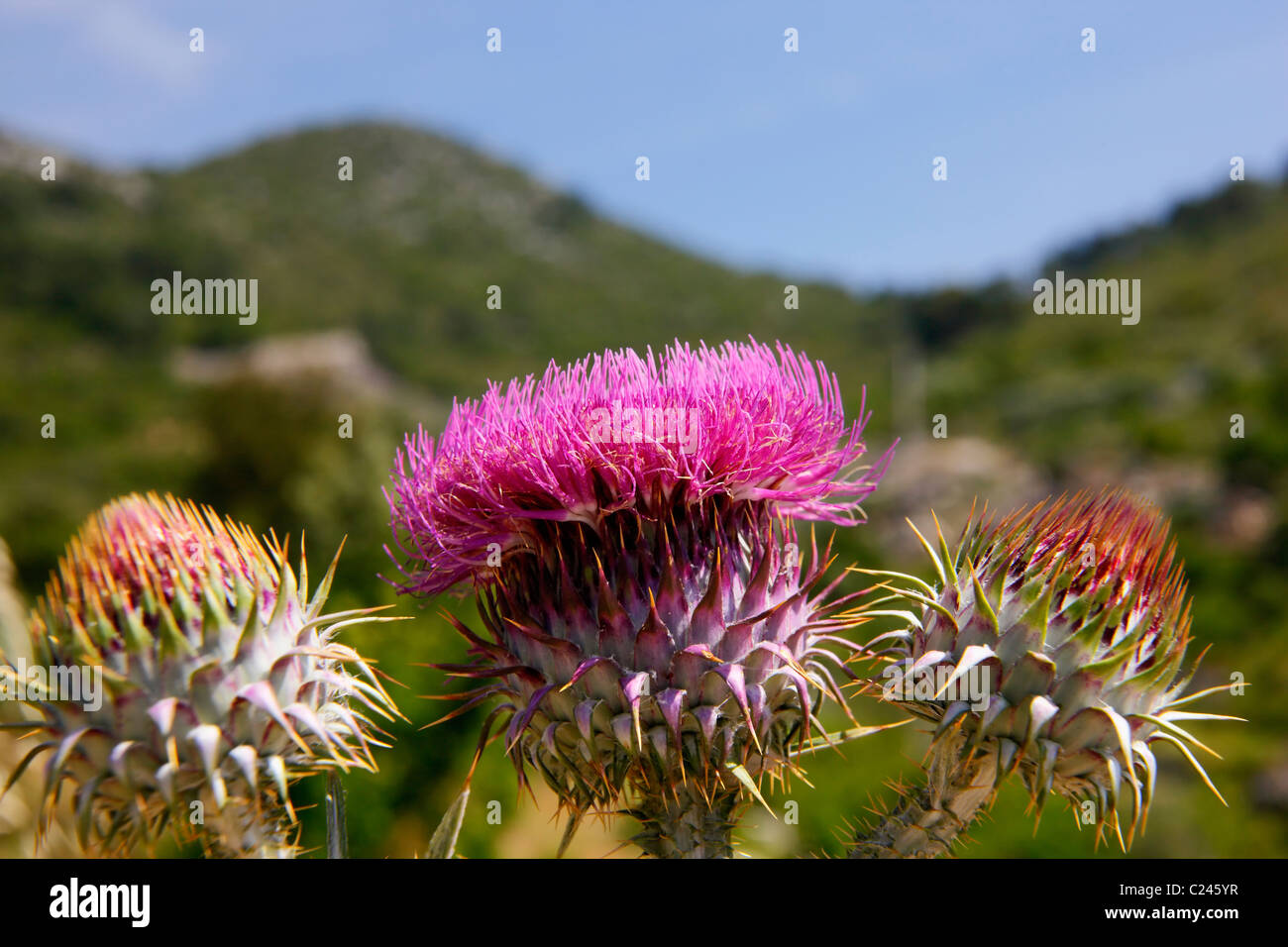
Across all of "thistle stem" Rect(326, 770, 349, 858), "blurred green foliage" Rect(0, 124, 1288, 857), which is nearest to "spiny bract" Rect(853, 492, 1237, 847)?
"blurred green foliage" Rect(0, 124, 1288, 857)

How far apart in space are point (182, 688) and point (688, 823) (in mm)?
1913

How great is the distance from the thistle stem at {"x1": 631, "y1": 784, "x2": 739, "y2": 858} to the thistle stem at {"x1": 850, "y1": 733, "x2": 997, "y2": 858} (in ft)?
1.61

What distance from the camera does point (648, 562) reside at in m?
3.77

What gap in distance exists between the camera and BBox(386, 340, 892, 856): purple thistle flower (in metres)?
3.54

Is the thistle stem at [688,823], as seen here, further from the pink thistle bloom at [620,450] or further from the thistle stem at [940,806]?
the pink thistle bloom at [620,450]

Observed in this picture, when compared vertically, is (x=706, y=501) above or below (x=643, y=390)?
below

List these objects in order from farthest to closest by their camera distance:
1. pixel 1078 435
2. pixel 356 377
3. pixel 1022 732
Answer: pixel 356 377
pixel 1078 435
pixel 1022 732

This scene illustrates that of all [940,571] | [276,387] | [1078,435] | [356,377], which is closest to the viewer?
[940,571]

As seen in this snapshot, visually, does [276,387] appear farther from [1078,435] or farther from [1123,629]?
[1123,629]

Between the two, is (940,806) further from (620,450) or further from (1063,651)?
(620,450)

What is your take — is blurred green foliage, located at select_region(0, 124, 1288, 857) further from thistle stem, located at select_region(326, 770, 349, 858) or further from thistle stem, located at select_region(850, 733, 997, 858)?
thistle stem, located at select_region(326, 770, 349, 858)
